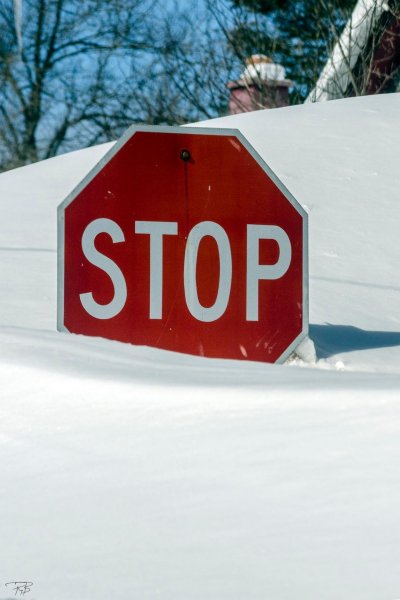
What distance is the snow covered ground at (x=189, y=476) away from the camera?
180 centimetres

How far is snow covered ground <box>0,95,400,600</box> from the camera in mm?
1796

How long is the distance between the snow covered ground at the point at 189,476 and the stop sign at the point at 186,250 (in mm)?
292

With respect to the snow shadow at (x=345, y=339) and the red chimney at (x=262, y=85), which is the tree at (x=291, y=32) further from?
the snow shadow at (x=345, y=339)

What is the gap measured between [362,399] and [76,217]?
3.99 ft

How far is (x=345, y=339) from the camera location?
4.09m

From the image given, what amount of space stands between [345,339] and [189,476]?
205cm

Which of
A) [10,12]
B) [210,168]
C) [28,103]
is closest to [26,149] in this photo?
[28,103]

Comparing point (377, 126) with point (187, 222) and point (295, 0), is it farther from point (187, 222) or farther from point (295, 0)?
point (295, 0)

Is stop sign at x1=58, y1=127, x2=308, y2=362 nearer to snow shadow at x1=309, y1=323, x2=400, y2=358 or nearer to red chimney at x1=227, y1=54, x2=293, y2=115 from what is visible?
snow shadow at x1=309, y1=323, x2=400, y2=358

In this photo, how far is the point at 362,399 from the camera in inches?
87.4

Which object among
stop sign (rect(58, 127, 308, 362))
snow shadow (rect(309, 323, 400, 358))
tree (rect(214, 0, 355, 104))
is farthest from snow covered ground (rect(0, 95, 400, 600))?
tree (rect(214, 0, 355, 104))
